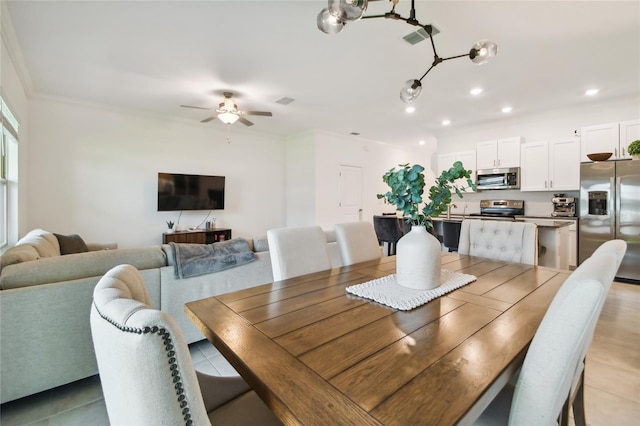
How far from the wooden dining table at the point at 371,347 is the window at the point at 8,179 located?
135 inches

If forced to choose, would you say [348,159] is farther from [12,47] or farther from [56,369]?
[56,369]

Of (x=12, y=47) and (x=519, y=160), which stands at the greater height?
(x=12, y=47)

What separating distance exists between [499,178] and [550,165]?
0.73 m

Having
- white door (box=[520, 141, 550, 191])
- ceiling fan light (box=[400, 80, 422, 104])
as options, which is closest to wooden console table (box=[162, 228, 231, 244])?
ceiling fan light (box=[400, 80, 422, 104])

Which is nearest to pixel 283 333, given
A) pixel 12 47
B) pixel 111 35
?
pixel 111 35

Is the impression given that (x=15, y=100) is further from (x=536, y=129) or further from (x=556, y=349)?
(x=536, y=129)

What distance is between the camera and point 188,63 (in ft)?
10.4

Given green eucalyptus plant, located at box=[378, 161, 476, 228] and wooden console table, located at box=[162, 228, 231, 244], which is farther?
wooden console table, located at box=[162, 228, 231, 244]

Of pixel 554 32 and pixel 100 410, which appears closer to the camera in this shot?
pixel 100 410

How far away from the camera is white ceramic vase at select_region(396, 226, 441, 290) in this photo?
1432 millimetres

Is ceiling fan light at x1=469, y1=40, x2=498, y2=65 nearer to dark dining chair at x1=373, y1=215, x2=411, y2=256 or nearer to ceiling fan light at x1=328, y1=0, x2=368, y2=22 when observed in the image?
ceiling fan light at x1=328, y1=0, x2=368, y2=22

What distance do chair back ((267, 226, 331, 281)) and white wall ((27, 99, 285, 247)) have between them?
4.08 metres

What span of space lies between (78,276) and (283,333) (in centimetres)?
171

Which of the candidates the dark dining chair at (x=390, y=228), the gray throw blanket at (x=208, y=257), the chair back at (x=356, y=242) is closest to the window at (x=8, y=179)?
the gray throw blanket at (x=208, y=257)
